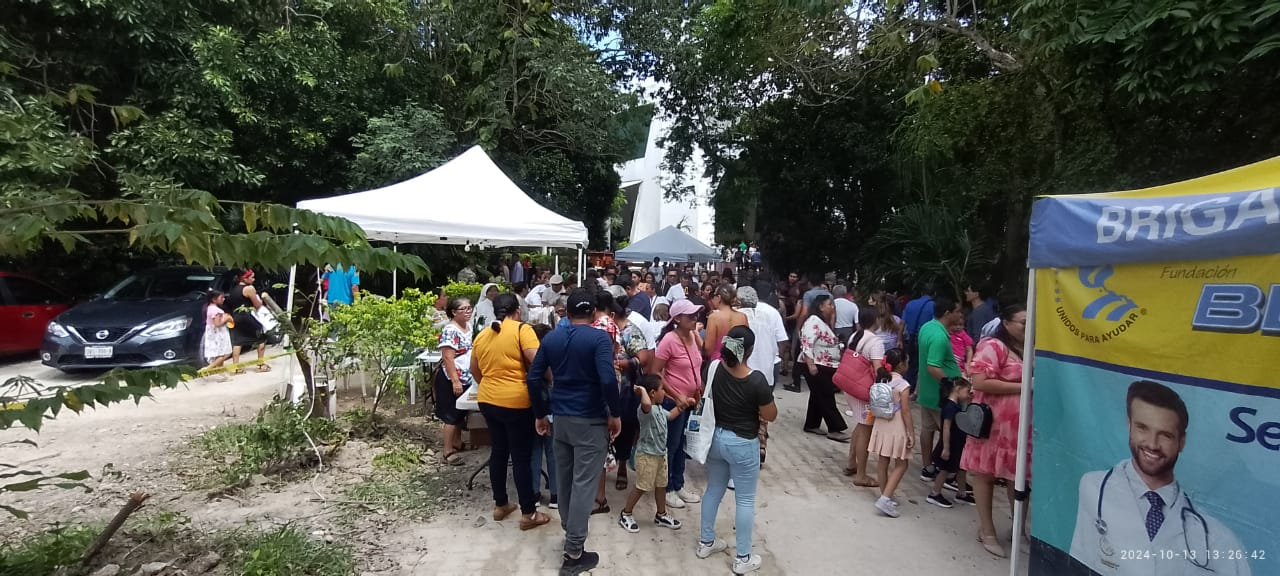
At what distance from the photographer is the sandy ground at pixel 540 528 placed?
3902 mm

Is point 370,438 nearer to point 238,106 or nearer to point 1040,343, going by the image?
point 1040,343

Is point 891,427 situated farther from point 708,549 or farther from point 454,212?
point 454,212

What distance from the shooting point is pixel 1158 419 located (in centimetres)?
244

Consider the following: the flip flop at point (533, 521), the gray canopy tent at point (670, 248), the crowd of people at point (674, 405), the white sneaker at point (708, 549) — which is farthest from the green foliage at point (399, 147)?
the white sneaker at point (708, 549)

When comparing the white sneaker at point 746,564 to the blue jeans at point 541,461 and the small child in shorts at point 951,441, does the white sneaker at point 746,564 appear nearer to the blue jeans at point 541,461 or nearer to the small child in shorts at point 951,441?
the blue jeans at point 541,461

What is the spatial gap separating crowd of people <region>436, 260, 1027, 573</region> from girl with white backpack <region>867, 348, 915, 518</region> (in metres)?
0.01

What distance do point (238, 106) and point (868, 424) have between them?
10894mm

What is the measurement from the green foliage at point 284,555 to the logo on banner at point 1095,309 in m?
3.99

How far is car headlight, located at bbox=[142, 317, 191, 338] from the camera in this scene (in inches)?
312

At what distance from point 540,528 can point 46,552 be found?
2697 mm

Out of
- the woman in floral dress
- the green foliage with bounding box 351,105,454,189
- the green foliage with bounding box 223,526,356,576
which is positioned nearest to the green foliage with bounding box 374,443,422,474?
the green foliage with bounding box 223,526,356,576

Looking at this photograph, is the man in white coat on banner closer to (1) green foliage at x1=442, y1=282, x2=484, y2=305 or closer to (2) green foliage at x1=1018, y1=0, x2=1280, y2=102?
(2) green foliage at x1=1018, y1=0, x2=1280, y2=102

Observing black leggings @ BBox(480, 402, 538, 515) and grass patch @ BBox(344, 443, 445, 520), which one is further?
grass patch @ BBox(344, 443, 445, 520)

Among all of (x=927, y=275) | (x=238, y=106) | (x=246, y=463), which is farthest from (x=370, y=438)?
(x=927, y=275)
